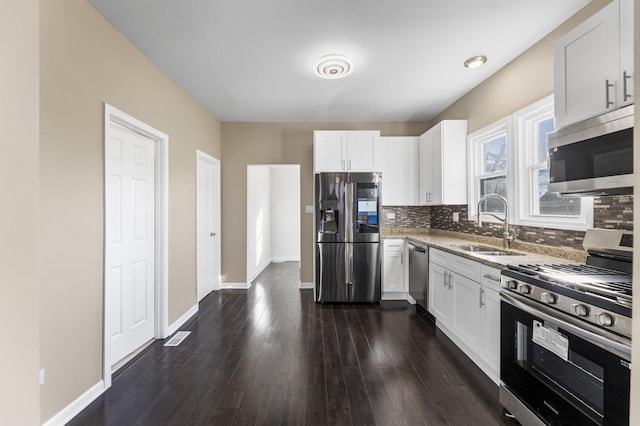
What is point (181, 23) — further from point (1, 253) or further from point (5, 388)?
point (5, 388)

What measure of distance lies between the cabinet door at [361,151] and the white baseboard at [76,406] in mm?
3433

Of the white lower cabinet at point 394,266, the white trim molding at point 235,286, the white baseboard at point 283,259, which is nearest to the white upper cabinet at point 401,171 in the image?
the white lower cabinet at point 394,266

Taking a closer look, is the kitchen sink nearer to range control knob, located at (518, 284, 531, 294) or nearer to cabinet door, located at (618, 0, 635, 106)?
range control knob, located at (518, 284, 531, 294)

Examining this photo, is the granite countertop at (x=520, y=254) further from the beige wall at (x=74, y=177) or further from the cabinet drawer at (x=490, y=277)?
the beige wall at (x=74, y=177)

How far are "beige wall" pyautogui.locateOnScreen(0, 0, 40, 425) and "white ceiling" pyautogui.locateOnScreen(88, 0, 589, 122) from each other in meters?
1.42

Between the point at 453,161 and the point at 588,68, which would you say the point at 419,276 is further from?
the point at 588,68

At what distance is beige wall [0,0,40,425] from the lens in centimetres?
83

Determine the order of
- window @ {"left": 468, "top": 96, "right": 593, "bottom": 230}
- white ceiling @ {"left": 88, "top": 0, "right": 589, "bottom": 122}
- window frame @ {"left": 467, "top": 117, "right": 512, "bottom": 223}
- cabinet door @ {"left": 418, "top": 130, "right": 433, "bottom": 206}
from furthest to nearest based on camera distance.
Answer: cabinet door @ {"left": 418, "top": 130, "right": 433, "bottom": 206}, window frame @ {"left": 467, "top": 117, "right": 512, "bottom": 223}, window @ {"left": 468, "top": 96, "right": 593, "bottom": 230}, white ceiling @ {"left": 88, "top": 0, "right": 589, "bottom": 122}

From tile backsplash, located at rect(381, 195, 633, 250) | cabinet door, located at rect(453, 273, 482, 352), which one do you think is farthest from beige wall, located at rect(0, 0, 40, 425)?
tile backsplash, located at rect(381, 195, 633, 250)

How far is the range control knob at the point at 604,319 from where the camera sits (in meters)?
1.18

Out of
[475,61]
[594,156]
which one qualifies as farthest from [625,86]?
[475,61]

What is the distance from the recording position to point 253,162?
4.69 metres

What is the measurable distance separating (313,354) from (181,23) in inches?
115

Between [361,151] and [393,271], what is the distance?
1.76 m
